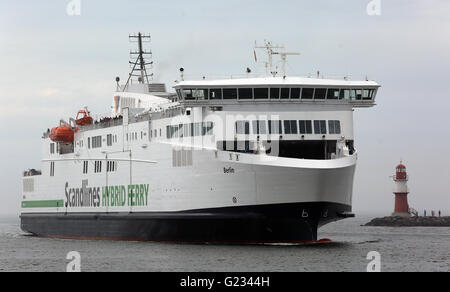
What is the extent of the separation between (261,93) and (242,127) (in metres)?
1.61

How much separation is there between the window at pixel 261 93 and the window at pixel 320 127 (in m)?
2.27

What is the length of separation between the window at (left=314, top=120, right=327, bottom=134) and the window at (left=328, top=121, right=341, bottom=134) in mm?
231

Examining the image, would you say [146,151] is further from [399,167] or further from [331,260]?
[399,167]

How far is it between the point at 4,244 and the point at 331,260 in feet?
71.8

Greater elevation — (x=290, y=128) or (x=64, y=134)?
(x=64, y=134)

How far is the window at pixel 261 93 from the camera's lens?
35781 millimetres

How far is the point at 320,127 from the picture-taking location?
35781 millimetres

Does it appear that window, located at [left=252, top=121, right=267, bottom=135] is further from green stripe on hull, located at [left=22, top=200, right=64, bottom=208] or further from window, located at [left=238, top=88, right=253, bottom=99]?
green stripe on hull, located at [left=22, top=200, right=64, bottom=208]

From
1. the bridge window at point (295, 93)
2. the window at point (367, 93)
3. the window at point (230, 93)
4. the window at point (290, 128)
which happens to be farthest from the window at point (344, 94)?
the window at point (230, 93)

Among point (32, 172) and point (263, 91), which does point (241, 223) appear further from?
point (32, 172)

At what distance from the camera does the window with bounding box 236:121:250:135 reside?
35.4 metres

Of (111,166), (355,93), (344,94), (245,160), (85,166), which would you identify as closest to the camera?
(245,160)

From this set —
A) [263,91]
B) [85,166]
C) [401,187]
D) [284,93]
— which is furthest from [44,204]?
[401,187]

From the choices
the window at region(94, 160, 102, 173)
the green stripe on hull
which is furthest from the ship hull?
the green stripe on hull
